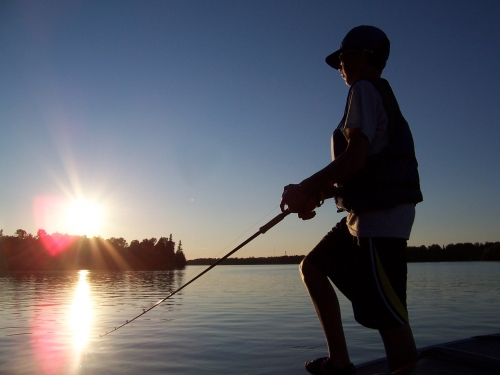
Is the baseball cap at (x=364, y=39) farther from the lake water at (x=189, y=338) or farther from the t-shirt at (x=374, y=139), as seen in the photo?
the lake water at (x=189, y=338)

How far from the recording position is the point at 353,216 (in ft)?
8.79

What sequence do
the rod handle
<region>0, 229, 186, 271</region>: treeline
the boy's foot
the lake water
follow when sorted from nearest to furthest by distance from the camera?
1. the boy's foot
2. the rod handle
3. the lake water
4. <region>0, 229, 186, 271</region>: treeline

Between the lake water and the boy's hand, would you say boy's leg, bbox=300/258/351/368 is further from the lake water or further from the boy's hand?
the lake water

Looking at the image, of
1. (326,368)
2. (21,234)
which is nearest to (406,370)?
(326,368)

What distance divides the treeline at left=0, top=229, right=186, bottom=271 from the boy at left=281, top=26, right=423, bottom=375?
128891mm

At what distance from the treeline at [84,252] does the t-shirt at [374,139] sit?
424ft

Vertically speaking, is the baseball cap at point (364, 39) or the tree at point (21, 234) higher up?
the tree at point (21, 234)

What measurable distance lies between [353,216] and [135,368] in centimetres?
→ 422

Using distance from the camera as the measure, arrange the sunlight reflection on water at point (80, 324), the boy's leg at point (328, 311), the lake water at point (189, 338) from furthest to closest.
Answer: the sunlight reflection on water at point (80, 324), the lake water at point (189, 338), the boy's leg at point (328, 311)

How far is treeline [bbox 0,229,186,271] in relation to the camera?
5009 inches

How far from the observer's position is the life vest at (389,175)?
2531 mm

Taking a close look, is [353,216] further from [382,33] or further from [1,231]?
[1,231]

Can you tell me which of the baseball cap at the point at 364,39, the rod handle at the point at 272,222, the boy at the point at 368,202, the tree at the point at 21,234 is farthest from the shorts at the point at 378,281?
the tree at the point at 21,234

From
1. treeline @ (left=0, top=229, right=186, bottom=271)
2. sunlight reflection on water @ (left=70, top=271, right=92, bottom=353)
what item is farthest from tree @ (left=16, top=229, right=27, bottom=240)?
sunlight reflection on water @ (left=70, top=271, right=92, bottom=353)
